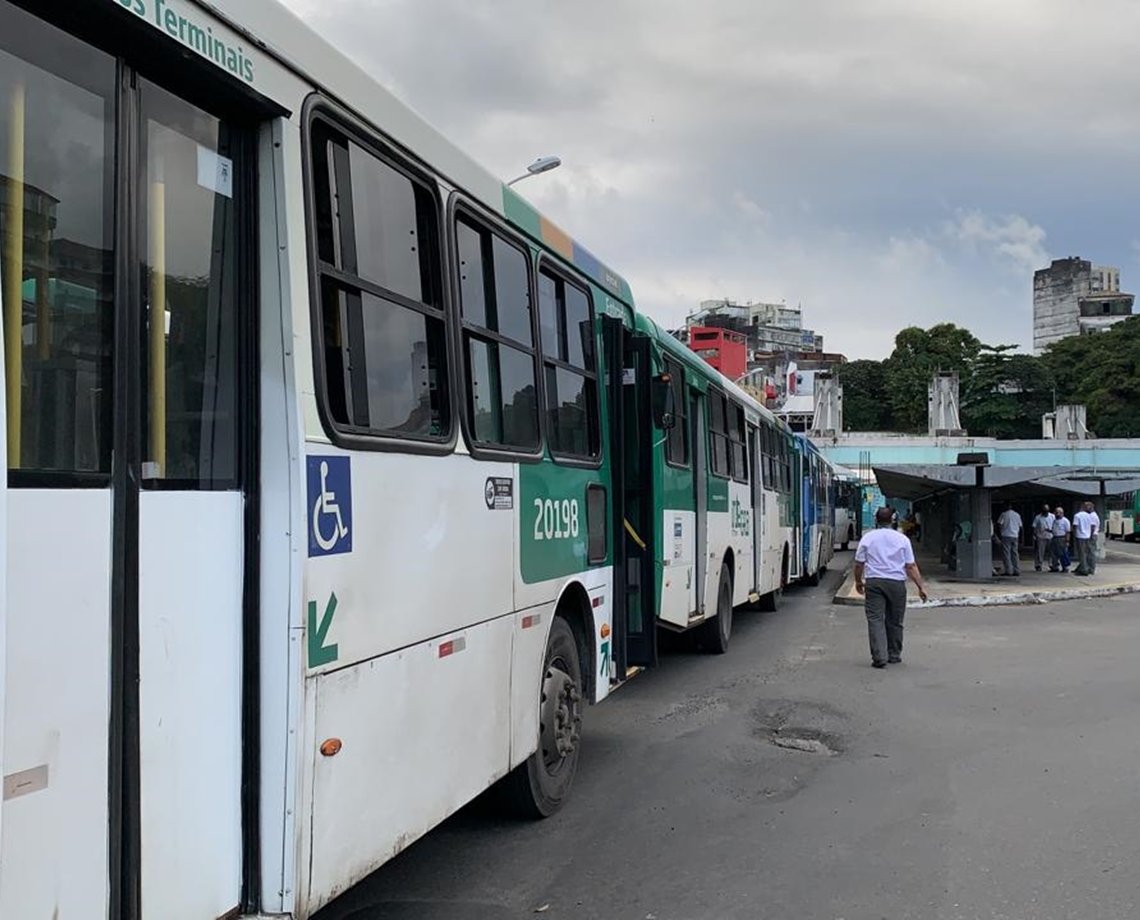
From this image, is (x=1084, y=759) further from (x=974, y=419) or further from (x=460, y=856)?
(x=974, y=419)

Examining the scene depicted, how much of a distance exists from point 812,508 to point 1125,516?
3319 cm

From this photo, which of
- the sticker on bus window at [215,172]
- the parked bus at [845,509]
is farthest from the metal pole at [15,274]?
the parked bus at [845,509]

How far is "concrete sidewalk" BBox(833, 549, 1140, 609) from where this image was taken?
17906 mm

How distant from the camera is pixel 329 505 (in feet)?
10.8

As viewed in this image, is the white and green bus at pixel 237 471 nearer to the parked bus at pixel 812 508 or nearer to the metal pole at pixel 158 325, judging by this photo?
the metal pole at pixel 158 325

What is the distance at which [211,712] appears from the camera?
2.90 m

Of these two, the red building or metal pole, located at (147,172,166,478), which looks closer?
metal pole, located at (147,172,166,478)

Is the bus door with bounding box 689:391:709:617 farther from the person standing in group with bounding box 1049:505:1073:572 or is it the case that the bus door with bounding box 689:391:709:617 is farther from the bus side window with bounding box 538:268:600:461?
the person standing in group with bounding box 1049:505:1073:572

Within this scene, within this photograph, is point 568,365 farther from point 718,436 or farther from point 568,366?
point 718,436

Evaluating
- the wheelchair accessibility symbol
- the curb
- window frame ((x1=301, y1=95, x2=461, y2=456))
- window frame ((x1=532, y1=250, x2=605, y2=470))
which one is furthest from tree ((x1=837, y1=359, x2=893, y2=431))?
the wheelchair accessibility symbol

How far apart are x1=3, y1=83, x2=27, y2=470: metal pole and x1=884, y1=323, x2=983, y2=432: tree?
89161mm

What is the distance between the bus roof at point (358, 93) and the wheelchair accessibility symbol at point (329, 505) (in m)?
1.18

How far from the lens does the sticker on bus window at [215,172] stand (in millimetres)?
2979

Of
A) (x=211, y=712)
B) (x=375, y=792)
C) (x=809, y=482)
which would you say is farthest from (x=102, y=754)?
(x=809, y=482)
